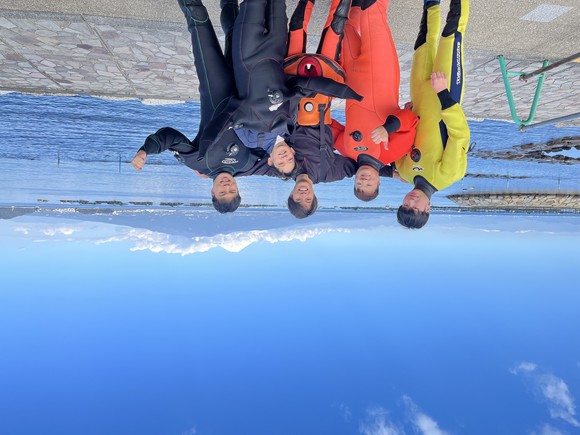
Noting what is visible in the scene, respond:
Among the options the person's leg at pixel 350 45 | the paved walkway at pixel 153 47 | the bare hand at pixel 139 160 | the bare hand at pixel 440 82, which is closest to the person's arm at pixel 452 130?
the bare hand at pixel 440 82

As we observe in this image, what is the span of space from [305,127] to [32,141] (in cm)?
600

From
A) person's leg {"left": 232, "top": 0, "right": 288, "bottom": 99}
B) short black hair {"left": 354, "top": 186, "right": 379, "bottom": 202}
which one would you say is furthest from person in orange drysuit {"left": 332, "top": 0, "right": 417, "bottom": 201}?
person's leg {"left": 232, "top": 0, "right": 288, "bottom": 99}

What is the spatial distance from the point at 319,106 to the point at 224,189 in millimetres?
762

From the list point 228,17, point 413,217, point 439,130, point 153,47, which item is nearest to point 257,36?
point 228,17

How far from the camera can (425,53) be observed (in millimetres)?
2730

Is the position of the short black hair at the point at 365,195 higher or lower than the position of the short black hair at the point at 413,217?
higher

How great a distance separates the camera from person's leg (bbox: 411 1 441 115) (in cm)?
262

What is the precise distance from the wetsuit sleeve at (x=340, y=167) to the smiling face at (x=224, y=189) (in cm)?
60

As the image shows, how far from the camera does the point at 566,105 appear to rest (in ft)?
15.5

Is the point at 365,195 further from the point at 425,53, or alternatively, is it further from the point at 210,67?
the point at 210,67

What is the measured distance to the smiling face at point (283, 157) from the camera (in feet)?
7.77

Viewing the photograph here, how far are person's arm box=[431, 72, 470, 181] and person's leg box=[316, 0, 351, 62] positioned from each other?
1.91 ft

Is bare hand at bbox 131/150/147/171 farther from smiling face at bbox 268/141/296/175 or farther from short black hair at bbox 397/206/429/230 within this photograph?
short black hair at bbox 397/206/429/230

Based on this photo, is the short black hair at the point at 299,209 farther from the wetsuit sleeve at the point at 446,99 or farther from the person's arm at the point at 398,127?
the wetsuit sleeve at the point at 446,99
